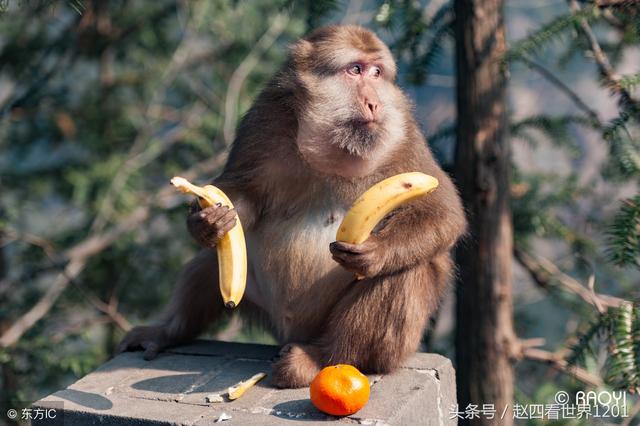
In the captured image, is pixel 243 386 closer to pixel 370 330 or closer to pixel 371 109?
pixel 370 330

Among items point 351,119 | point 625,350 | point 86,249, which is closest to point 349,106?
point 351,119

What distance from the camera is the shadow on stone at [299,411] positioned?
3.27 metres

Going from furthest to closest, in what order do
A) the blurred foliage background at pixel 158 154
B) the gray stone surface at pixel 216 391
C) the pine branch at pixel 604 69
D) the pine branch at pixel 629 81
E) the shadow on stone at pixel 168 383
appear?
1. the blurred foliage background at pixel 158 154
2. the pine branch at pixel 604 69
3. the pine branch at pixel 629 81
4. the shadow on stone at pixel 168 383
5. the gray stone surface at pixel 216 391

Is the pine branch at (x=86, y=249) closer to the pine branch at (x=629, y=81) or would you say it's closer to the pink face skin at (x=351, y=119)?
the pink face skin at (x=351, y=119)

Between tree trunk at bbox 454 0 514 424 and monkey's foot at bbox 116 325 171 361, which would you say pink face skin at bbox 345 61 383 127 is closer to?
tree trunk at bbox 454 0 514 424

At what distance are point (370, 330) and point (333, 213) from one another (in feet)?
1.99

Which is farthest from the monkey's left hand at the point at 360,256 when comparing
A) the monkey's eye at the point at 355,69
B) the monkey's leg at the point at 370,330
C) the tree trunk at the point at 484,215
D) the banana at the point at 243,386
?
the tree trunk at the point at 484,215

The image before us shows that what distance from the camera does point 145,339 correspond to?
14.2 feet

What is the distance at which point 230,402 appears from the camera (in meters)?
3.50

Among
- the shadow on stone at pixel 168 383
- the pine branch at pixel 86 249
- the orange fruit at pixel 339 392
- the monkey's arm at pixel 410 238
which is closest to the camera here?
the orange fruit at pixel 339 392

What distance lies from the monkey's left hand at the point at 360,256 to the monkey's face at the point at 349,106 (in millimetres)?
449

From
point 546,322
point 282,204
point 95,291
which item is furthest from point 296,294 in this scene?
point 546,322

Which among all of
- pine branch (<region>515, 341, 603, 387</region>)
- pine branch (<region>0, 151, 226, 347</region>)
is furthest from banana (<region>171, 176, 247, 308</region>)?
pine branch (<region>0, 151, 226, 347</region>)

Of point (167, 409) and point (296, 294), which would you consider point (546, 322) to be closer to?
point (296, 294)
